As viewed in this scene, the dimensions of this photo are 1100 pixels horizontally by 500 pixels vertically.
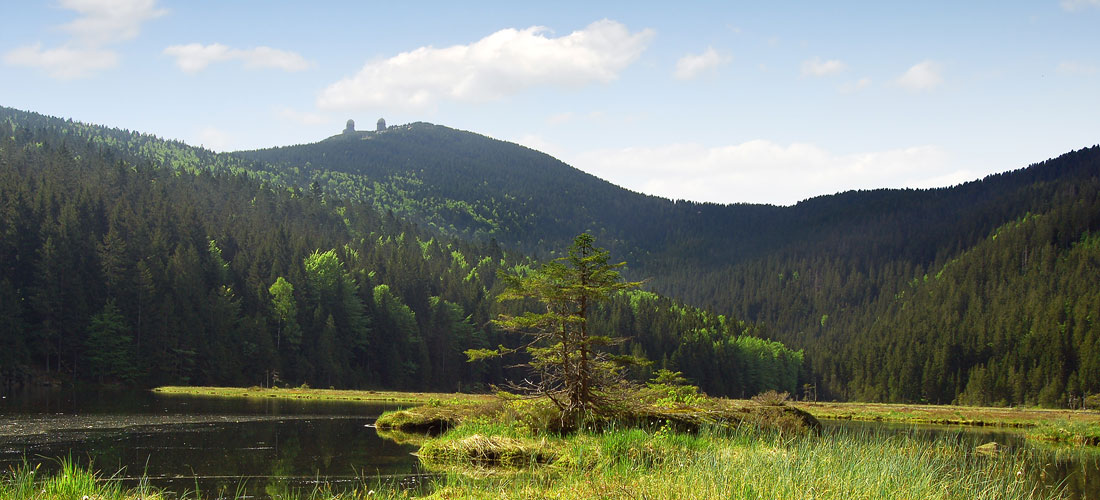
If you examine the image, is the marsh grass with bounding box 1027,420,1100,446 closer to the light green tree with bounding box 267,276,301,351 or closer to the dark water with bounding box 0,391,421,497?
the dark water with bounding box 0,391,421,497

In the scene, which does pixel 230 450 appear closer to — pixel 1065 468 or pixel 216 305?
pixel 1065 468

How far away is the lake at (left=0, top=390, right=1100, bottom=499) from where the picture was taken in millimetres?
22406

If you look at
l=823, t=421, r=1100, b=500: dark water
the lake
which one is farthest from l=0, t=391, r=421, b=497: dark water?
l=823, t=421, r=1100, b=500: dark water

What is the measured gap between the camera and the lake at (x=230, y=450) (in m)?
22.4

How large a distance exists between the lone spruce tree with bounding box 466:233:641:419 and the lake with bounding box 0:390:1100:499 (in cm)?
592

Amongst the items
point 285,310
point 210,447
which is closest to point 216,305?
point 285,310

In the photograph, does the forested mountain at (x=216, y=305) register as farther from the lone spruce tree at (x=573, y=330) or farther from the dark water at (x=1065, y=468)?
the lone spruce tree at (x=573, y=330)

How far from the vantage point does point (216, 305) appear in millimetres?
102812

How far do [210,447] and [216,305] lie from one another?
78379 mm

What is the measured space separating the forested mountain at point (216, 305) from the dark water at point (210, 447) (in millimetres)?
42329

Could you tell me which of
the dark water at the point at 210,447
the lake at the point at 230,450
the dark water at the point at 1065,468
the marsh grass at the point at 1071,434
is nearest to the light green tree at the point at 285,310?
the dark water at the point at 210,447

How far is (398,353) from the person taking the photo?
122 meters

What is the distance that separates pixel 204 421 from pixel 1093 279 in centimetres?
20743

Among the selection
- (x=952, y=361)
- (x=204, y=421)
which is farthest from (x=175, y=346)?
(x=952, y=361)
